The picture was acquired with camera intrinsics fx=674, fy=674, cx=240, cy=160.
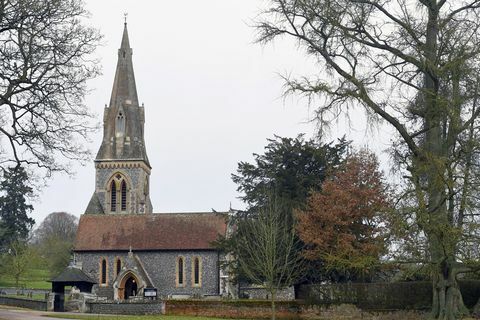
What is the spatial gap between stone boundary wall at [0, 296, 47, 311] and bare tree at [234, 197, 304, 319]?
43.3ft

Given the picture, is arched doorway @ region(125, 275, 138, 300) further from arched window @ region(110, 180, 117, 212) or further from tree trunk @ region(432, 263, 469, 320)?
tree trunk @ region(432, 263, 469, 320)

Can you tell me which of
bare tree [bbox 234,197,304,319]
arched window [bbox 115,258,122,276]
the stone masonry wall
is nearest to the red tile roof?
the stone masonry wall

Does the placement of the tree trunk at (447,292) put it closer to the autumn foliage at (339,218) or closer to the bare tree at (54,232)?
the autumn foliage at (339,218)

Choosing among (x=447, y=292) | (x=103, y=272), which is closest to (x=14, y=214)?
(x=103, y=272)

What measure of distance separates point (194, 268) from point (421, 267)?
35.5 m

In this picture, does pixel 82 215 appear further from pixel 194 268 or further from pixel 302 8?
pixel 302 8

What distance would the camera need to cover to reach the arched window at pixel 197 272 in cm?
5462

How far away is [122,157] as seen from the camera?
2662 inches

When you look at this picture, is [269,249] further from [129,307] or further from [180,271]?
[180,271]

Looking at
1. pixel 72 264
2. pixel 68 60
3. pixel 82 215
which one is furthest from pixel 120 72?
pixel 68 60

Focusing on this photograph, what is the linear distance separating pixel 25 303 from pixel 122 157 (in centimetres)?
2535

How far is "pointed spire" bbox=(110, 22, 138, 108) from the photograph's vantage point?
227 feet

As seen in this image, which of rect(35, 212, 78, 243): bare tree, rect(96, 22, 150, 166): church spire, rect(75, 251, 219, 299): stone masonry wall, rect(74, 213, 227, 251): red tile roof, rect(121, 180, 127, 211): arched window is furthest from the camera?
rect(35, 212, 78, 243): bare tree

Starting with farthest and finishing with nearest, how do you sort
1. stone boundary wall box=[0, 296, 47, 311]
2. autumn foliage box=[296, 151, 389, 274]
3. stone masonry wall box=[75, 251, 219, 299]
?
stone masonry wall box=[75, 251, 219, 299] → stone boundary wall box=[0, 296, 47, 311] → autumn foliage box=[296, 151, 389, 274]
